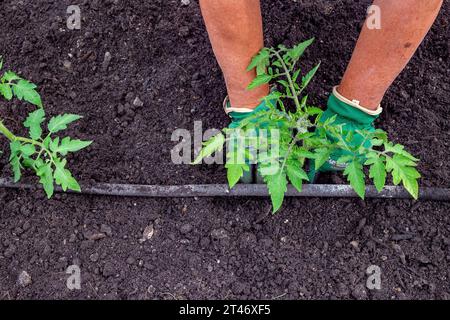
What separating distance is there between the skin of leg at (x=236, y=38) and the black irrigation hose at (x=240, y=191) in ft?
1.10

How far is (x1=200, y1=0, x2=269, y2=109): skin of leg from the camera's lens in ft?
4.88

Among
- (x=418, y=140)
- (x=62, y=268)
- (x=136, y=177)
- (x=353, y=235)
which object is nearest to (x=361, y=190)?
(x=353, y=235)

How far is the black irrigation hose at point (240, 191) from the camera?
1.90 metres

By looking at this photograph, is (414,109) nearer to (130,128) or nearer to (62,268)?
(130,128)

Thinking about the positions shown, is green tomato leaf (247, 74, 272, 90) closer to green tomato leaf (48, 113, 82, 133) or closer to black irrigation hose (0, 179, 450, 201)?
black irrigation hose (0, 179, 450, 201)

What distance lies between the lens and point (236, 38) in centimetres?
157

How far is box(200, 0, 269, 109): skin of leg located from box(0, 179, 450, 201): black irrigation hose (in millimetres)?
334

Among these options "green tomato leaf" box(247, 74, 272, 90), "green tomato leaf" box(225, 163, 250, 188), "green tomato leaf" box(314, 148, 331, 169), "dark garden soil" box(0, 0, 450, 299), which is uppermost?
"green tomato leaf" box(247, 74, 272, 90)

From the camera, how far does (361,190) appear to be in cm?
142

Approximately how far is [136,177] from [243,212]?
17.9 inches

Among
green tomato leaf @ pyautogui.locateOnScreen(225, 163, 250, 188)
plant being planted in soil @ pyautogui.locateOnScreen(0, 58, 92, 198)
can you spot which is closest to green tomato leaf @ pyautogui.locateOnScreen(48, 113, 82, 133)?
plant being planted in soil @ pyautogui.locateOnScreen(0, 58, 92, 198)

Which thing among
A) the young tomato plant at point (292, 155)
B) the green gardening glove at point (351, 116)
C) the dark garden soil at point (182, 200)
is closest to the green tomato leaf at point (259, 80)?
the young tomato plant at point (292, 155)

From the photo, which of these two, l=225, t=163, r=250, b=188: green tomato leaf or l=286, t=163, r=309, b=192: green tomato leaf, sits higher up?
l=225, t=163, r=250, b=188: green tomato leaf

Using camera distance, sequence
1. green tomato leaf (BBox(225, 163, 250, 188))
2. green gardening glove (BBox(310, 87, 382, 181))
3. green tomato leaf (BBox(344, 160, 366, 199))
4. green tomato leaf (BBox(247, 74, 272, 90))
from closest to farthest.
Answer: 1. green tomato leaf (BBox(225, 163, 250, 188))
2. green tomato leaf (BBox(344, 160, 366, 199))
3. green tomato leaf (BBox(247, 74, 272, 90))
4. green gardening glove (BBox(310, 87, 382, 181))
